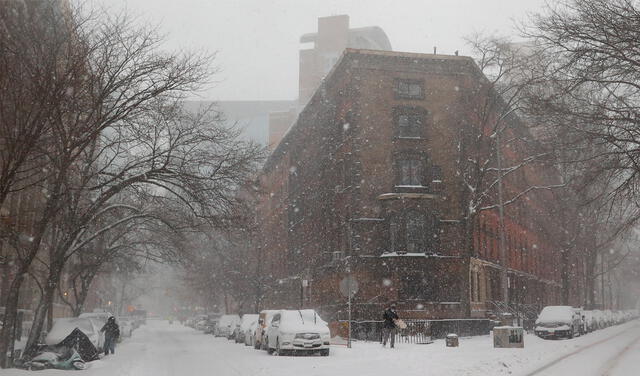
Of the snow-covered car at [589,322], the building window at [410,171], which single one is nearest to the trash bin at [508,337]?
the building window at [410,171]

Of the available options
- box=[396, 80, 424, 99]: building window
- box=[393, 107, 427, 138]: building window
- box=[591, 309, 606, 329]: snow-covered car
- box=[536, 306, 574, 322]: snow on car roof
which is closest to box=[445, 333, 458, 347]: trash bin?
box=[536, 306, 574, 322]: snow on car roof

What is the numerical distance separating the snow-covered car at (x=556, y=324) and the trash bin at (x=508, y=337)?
9935 mm

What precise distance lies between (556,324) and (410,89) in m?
17.0

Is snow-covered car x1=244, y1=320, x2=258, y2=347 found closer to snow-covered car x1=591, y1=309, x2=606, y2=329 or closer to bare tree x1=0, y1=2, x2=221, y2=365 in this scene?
bare tree x1=0, y1=2, x2=221, y2=365

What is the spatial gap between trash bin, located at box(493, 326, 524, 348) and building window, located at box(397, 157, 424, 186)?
16793 millimetres

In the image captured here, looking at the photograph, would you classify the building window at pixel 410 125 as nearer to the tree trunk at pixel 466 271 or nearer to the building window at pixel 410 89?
the building window at pixel 410 89

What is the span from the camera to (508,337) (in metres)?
25.5

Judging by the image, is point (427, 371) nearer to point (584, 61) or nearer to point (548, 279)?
point (584, 61)

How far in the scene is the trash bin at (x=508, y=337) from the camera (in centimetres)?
2547

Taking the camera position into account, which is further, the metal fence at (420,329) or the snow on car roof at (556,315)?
the snow on car roof at (556,315)

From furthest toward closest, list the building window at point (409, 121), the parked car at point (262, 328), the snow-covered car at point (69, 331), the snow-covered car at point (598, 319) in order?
the snow-covered car at point (598, 319) < the building window at point (409, 121) < the parked car at point (262, 328) < the snow-covered car at point (69, 331)

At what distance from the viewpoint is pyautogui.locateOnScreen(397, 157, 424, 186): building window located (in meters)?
41.5

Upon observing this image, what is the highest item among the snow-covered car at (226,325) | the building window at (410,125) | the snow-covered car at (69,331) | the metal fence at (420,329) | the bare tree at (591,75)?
the building window at (410,125)

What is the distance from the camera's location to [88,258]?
40500mm
